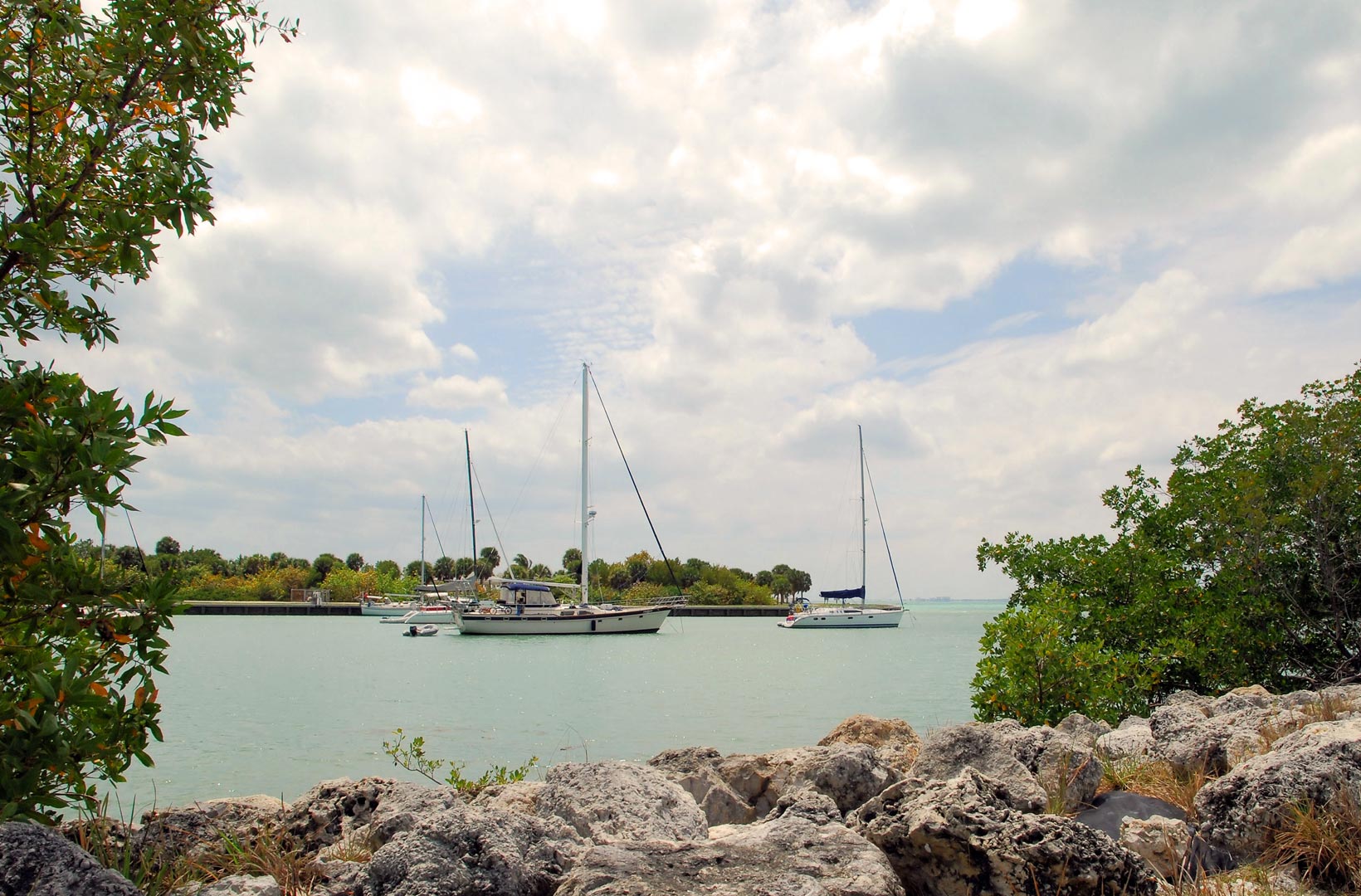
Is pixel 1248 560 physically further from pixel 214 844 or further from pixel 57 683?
pixel 57 683

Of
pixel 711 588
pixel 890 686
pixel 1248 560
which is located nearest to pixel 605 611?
pixel 890 686

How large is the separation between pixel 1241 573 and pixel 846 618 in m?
64.1

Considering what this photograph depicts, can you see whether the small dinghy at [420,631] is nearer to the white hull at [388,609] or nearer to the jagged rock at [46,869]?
the white hull at [388,609]

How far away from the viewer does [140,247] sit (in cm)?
409

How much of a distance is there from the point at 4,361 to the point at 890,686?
31.6 metres

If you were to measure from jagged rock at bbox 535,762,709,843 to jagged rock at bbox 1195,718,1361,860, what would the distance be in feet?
10.1

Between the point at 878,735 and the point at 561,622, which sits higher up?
the point at 878,735

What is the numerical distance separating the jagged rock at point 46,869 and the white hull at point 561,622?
5546 cm

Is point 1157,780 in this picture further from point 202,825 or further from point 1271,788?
point 202,825

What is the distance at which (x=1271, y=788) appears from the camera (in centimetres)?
504

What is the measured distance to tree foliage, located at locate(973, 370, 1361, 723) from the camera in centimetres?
1309

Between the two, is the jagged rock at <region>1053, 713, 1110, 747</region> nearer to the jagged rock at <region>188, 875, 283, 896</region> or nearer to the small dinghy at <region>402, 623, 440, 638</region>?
the jagged rock at <region>188, 875, 283, 896</region>

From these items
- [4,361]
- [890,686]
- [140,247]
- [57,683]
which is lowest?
[890,686]

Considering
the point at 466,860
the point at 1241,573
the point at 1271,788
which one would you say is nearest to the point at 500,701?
the point at 1241,573
